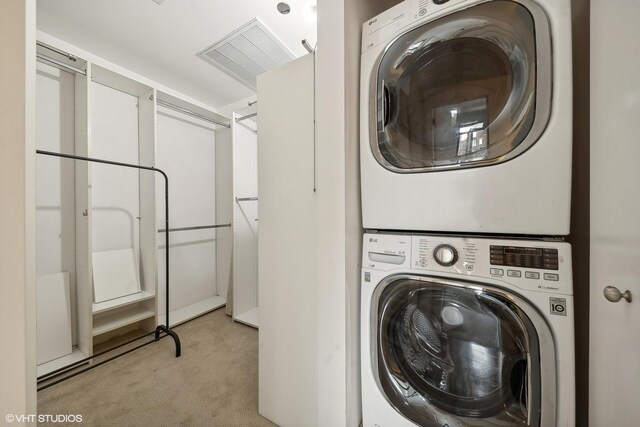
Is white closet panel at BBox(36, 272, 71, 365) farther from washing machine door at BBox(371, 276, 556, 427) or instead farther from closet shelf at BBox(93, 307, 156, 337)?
washing machine door at BBox(371, 276, 556, 427)

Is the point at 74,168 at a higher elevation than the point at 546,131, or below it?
higher

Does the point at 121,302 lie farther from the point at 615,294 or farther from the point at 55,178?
the point at 615,294

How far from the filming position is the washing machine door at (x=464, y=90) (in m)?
0.66

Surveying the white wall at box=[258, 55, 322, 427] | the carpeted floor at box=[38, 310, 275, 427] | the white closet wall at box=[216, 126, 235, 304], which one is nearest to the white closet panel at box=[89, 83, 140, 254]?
the white closet wall at box=[216, 126, 235, 304]

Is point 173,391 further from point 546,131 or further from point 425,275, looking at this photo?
point 546,131

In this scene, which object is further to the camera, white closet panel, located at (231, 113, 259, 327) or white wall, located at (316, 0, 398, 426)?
white closet panel, located at (231, 113, 259, 327)

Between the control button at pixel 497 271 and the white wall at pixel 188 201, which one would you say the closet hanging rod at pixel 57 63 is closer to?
the white wall at pixel 188 201

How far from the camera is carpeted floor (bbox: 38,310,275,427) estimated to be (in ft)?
4.21

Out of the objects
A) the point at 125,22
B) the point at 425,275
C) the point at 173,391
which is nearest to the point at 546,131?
the point at 425,275

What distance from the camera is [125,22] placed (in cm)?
159

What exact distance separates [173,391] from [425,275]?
177 centimetres

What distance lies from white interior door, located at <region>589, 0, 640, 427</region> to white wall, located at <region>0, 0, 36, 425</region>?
1755 mm

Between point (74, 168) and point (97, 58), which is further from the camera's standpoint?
point (97, 58)

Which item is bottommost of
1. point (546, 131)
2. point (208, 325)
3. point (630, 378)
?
point (208, 325)
